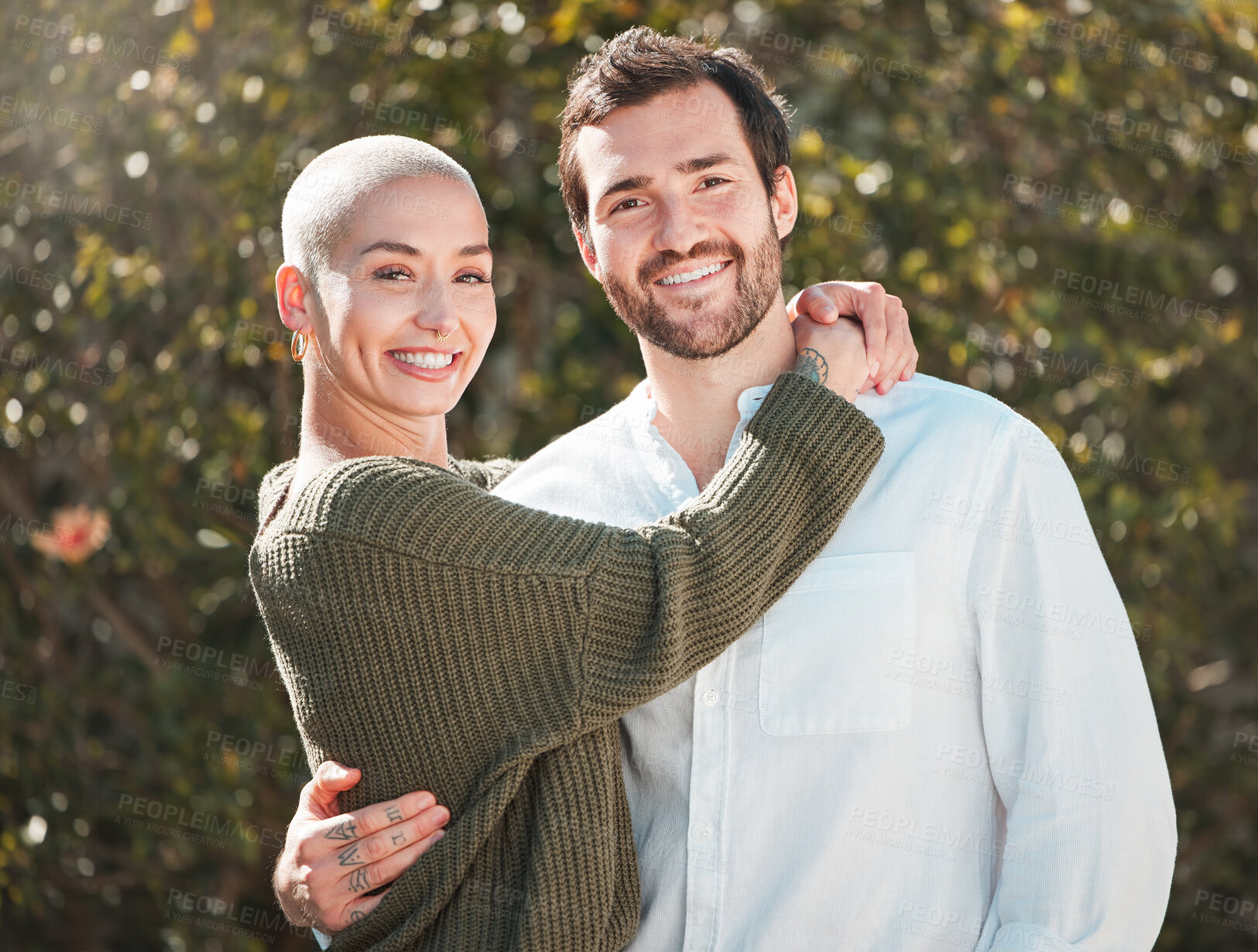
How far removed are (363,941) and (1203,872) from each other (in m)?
2.78

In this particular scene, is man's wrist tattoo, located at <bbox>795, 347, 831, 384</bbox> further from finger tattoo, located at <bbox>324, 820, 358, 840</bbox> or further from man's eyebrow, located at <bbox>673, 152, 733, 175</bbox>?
finger tattoo, located at <bbox>324, 820, 358, 840</bbox>

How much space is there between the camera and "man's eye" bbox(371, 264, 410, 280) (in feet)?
5.61

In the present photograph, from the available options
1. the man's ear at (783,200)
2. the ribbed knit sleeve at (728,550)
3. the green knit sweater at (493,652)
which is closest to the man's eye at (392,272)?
the green knit sweater at (493,652)

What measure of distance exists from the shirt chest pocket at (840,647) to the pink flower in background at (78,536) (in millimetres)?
2166

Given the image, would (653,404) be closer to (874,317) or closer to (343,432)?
(874,317)

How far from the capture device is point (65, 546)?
3199 millimetres

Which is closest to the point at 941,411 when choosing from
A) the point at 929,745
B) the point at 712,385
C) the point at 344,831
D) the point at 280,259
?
the point at 712,385

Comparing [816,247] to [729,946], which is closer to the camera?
[729,946]

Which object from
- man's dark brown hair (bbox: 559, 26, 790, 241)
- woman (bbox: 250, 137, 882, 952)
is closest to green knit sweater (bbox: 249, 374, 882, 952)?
woman (bbox: 250, 137, 882, 952)

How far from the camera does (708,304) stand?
1859 millimetres

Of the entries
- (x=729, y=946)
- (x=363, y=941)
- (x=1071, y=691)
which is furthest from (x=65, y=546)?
(x=1071, y=691)

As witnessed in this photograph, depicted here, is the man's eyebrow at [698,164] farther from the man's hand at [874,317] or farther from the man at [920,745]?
the man's hand at [874,317]

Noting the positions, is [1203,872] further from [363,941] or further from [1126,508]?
[363,941]

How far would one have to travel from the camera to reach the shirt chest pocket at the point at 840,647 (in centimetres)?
163
